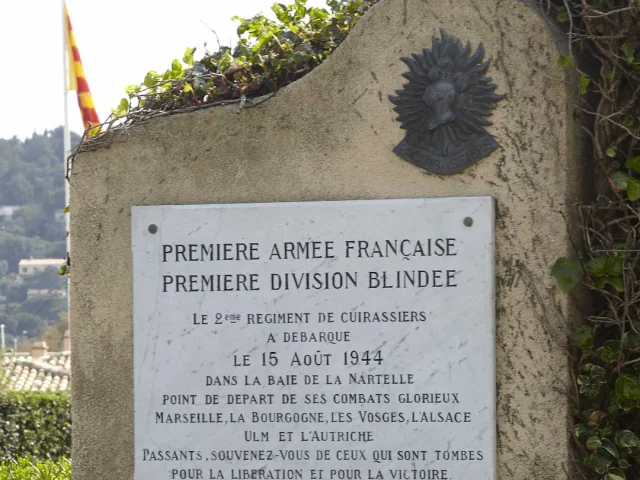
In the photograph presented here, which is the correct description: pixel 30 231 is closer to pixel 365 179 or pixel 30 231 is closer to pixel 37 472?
pixel 37 472

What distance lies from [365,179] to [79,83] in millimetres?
17017

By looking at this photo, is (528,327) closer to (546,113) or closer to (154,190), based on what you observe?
(546,113)

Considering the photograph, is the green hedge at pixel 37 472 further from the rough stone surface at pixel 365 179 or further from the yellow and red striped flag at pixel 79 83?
the yellow and red striped flag at pixel 79 83

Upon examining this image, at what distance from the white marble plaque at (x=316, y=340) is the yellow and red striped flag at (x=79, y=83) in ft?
49.4

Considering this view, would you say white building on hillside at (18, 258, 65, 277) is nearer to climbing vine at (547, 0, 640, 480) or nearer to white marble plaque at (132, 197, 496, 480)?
white marble plaque at (132, 197, 496, 480)

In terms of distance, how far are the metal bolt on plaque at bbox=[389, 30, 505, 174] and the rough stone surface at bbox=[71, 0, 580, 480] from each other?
36 mm

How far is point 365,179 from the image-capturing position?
3270 millimetres

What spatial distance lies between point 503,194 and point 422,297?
17.9 inches

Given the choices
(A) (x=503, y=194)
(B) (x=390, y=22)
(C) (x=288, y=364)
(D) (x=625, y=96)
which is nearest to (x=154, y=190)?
(C) (x=288, y=364)

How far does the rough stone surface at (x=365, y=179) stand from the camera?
10.1ft

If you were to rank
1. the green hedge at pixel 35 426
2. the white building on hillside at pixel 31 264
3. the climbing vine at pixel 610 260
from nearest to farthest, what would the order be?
the climbing vine at pixel 610 260 → the green hedge at pixel 35 426 → the white building on hillside at pixel 31 264

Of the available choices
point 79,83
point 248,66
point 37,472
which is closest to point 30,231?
point 79,83

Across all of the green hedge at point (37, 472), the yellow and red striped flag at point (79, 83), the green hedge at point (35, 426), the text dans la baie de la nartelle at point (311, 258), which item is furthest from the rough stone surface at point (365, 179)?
the yellow and red striped flag at point (79, 83)

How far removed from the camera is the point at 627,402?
2.99m
